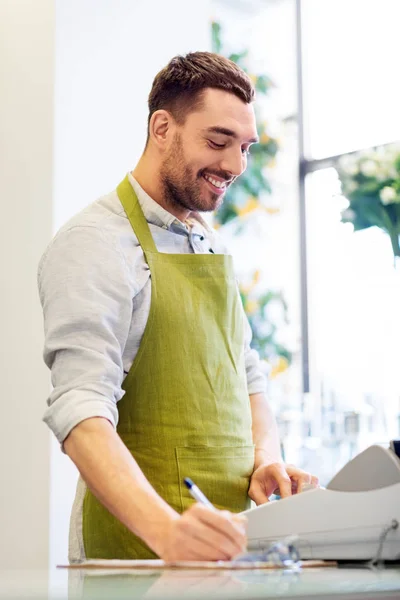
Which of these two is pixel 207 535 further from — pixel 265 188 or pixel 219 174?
pixel 265 188

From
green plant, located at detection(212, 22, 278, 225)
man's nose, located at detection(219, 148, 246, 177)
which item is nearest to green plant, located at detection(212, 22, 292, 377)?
green plant, located at detection(212, 22, 278, 225)

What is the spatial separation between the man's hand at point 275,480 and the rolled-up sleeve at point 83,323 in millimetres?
395

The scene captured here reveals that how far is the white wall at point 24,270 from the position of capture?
2430 mm

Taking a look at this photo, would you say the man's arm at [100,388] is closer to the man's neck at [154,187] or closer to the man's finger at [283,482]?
the man's neck at [154,187]

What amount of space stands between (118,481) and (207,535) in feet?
0.88

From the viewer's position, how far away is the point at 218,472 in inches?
67.9

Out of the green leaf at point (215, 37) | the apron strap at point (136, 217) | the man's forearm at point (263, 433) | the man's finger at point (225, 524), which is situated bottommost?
the man's finger at point (225, 524)

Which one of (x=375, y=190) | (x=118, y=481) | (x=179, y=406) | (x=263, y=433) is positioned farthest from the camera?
(x=375, y=190)

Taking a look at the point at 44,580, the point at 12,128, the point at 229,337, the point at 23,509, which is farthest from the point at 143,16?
the point at 44,580

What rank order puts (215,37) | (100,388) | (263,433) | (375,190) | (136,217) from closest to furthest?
1. (100,388)
2. (136,217)
3. (263,433)
4. (375,190)
5. (215,37)

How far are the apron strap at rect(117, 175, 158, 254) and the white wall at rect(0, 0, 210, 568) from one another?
669 mm

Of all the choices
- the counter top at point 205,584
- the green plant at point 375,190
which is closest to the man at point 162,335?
the counter top at point 205,584

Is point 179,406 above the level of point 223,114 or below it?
below

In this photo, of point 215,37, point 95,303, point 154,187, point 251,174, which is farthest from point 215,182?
point 215,37
